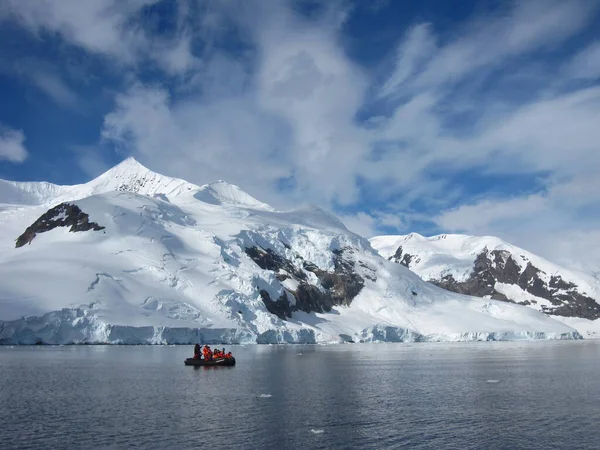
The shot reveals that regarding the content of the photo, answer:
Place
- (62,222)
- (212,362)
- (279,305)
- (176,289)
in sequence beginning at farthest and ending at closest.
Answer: (279,305) → (62,222) → (176,289) → (212,362)

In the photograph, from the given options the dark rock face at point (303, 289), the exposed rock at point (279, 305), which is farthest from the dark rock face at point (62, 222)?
the exposed rock at point (279, 305)

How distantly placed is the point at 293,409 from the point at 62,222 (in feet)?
464

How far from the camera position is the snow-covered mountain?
4158 inches

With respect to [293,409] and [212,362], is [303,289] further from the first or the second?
[293,409]

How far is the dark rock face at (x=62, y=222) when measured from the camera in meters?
155

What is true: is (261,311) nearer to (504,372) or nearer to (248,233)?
(248,233)

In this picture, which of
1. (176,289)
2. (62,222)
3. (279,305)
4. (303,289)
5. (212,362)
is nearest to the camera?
(212,362)

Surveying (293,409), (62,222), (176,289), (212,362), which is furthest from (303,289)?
(293,409)

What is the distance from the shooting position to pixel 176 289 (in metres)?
131

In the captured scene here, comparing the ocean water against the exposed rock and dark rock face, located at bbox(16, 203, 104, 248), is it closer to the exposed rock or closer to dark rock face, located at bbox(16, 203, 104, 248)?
the exposed rock

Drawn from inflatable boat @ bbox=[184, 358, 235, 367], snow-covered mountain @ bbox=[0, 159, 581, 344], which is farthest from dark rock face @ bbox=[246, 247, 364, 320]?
inflatable boat @ bbox=[184, 358, 235, 367]

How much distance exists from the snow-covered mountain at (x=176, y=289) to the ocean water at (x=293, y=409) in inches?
1903

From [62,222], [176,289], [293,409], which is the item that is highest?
[62,222]

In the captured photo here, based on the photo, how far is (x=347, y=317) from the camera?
182 metres
